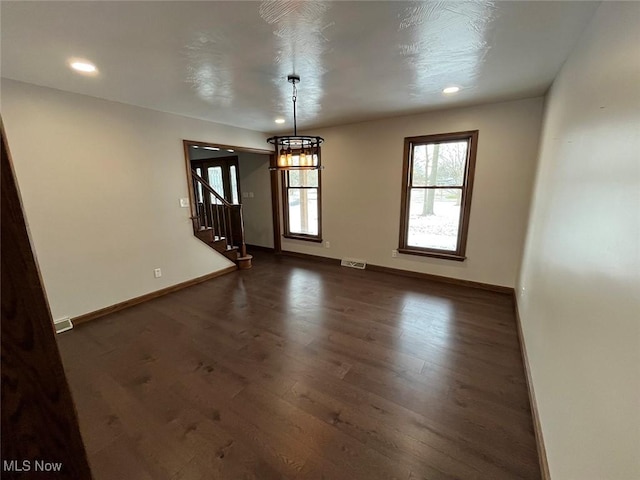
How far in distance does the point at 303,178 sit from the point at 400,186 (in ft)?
6.67

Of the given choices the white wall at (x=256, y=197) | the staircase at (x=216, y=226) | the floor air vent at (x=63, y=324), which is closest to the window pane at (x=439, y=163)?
the white wall at (x=256, y=197)

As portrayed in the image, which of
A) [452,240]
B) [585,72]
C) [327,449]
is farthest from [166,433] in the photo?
[452,240]

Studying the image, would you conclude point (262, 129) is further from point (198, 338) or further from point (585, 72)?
point (585, 72)

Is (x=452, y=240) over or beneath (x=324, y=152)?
beneath

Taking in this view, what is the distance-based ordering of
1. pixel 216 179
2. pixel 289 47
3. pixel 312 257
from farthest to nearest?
pixel 216 179
pixel 312 257
pixel 289 47

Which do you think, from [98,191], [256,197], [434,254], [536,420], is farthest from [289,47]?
[256,197]

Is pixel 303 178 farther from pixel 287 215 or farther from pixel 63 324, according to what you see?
pixel 63 324

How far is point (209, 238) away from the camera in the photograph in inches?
173

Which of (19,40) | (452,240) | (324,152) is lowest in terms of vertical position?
(452,240)

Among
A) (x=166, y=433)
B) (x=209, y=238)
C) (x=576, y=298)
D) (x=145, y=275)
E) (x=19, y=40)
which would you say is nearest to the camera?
(x=576, y=298)

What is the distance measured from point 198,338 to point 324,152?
3.68 m

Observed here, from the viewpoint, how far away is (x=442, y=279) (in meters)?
4.17

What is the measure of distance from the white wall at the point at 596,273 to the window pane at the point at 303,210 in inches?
155

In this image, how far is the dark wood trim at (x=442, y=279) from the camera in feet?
12.3
